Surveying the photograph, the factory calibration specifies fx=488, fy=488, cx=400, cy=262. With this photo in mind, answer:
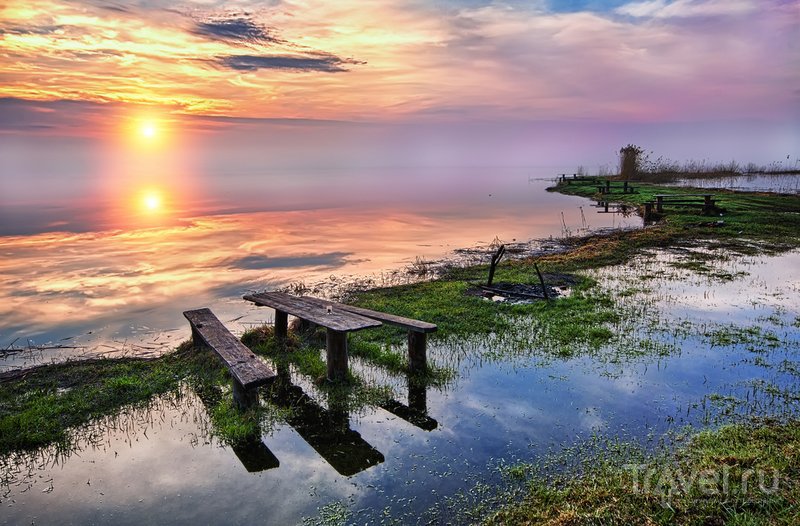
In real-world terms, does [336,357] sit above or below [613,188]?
below

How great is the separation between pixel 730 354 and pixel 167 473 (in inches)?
388

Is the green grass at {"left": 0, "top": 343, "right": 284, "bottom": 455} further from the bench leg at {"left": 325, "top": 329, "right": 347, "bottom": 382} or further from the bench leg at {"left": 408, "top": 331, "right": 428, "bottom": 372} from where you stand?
the bench leg at {"left": 408, "top": 331, "right": 428, "bottom": 372}

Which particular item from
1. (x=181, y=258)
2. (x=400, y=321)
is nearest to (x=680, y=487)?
(x=400, y=321)

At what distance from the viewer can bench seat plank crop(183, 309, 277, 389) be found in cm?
701

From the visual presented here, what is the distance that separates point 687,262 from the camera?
18.1m

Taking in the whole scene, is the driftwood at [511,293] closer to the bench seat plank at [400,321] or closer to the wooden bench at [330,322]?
the bench seat plank at [400,321]

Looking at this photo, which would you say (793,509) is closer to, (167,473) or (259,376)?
(259,376)

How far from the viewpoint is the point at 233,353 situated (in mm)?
7988

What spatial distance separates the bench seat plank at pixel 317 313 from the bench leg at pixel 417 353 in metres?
0.77

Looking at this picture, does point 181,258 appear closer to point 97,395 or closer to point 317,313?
point 97,395

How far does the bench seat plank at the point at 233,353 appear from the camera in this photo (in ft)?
23.0

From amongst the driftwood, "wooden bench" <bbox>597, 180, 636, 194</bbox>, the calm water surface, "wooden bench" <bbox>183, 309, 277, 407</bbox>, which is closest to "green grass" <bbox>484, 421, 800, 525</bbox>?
"wooden bench" <bbox>183, 309, 277, 407</bbox>

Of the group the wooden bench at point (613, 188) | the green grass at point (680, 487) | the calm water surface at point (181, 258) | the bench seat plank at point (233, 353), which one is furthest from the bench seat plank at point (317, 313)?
the wooden bench at point (613, 188)

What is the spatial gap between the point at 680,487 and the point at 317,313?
21.0 ft
